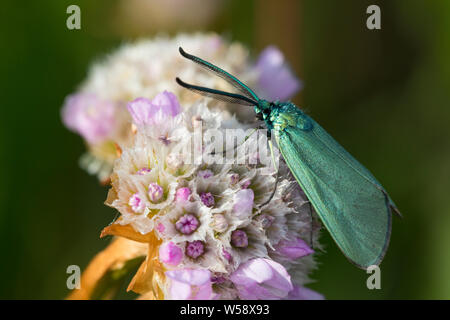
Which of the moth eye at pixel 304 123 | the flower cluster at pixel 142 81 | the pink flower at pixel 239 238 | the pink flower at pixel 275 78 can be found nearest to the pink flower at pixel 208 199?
the pink flower at pixel 239 238

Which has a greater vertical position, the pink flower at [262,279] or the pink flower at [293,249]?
the pink flower at [293,249]

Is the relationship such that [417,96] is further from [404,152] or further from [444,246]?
[444,246]

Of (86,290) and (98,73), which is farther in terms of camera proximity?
(98,73)

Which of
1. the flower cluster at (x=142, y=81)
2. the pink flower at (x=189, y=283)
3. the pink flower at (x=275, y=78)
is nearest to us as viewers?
the pink flower at (x=189, y=283)

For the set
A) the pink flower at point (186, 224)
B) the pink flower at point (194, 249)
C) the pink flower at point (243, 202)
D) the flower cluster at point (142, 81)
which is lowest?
the pink flower at point (194, 249)

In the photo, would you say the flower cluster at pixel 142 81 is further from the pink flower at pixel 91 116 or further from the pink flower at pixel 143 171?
the pink flower at pixel 143 171

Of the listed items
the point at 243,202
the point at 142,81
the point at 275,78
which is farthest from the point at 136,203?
the point at 275,78
